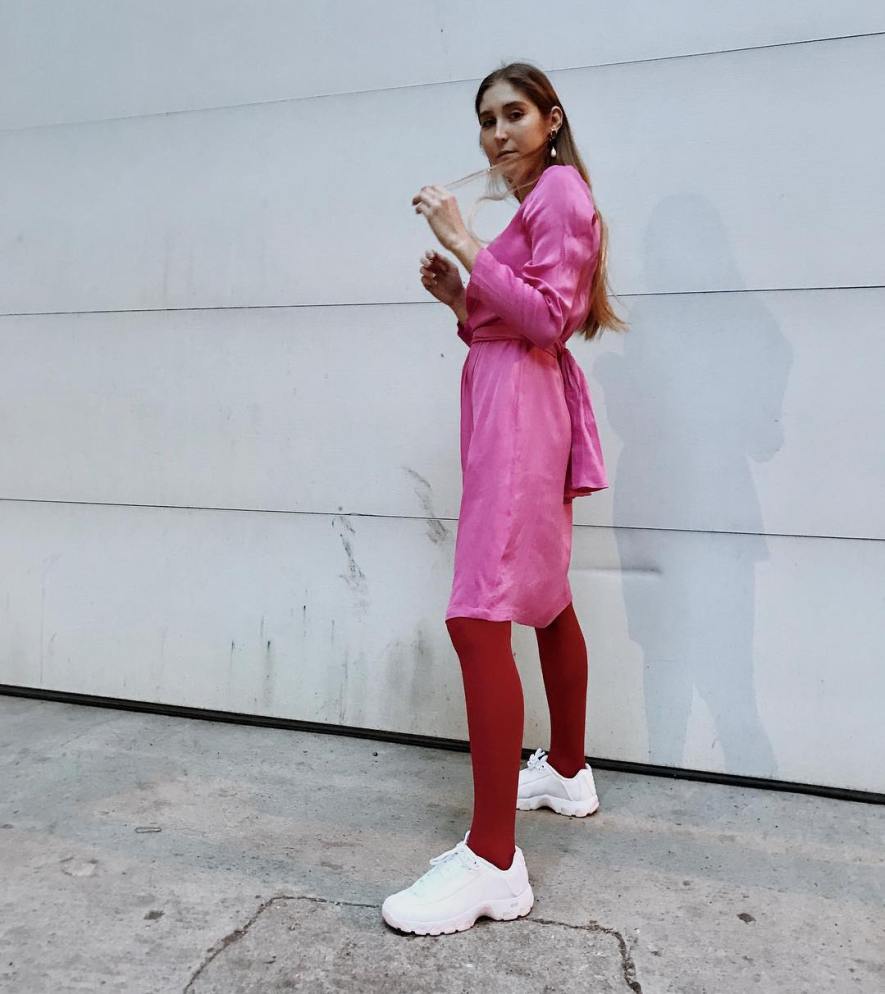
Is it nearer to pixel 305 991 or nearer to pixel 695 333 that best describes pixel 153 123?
pixel 695 333

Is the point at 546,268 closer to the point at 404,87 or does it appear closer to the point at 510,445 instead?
the point at 510,445

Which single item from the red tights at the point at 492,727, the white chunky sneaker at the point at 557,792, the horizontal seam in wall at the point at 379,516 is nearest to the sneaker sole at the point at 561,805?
the white chunky sneaker at the point at 557,792

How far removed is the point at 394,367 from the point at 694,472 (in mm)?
870

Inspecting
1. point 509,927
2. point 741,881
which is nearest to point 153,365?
point 509,927

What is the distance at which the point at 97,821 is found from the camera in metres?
2.11

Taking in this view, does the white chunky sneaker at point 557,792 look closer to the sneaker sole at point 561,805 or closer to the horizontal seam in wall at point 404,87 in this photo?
the sneaker sole at point 561,805

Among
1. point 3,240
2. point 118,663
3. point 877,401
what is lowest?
point 118,663

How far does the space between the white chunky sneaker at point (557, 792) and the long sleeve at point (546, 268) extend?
1038mm

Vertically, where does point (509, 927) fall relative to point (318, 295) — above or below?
below

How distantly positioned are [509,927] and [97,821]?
982 mm

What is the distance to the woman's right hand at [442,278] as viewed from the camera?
1.99 m

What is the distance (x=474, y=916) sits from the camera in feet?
5.53

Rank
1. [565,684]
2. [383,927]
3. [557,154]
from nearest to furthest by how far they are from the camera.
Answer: [383,927], [557,154], [565,684]

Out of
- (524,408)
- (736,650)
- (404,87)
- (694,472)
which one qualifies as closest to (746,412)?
(694,472)
